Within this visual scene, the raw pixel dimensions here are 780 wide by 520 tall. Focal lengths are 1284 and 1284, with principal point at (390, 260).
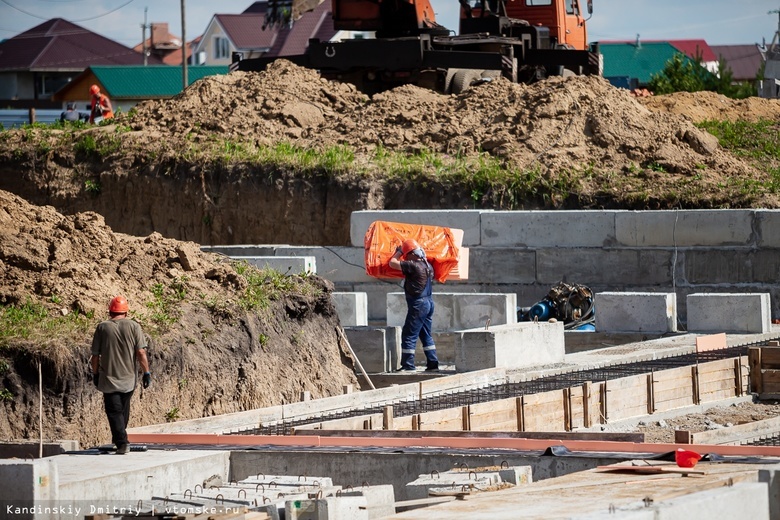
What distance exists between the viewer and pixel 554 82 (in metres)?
21.0

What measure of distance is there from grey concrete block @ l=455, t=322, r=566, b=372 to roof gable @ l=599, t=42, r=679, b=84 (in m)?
47.8

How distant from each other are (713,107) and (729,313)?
10776 millimetres

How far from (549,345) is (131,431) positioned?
5.59 m

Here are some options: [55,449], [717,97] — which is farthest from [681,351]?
[717,97]

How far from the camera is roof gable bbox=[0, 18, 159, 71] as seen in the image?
2749 inches

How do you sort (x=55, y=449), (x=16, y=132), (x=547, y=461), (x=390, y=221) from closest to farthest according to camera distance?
(x=547, y=461), (x=55, y=449), (x=390, y=221), (x=16, y=132)

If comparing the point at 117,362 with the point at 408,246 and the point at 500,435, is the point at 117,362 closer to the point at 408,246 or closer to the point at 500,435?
the point at 500,435

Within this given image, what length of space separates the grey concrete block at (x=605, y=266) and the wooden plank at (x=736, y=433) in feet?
20.5

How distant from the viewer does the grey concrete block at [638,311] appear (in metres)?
15.1

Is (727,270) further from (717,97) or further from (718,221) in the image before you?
(717,97)

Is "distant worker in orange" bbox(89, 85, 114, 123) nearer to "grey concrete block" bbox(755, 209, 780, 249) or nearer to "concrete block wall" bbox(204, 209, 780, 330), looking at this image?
"concrete block wall" bbox(204, 209, 780, 330)

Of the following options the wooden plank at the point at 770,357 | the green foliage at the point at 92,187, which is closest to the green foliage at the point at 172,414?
the wooden plank at the point at 770,357

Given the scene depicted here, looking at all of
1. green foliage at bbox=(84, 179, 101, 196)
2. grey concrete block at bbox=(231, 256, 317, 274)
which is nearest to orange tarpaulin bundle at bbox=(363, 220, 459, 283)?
grey concrete block at bbox=(231, 256, 317, 274)

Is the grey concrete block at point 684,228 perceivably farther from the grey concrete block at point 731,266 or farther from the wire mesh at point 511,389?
the wire mesh at point 511,389
